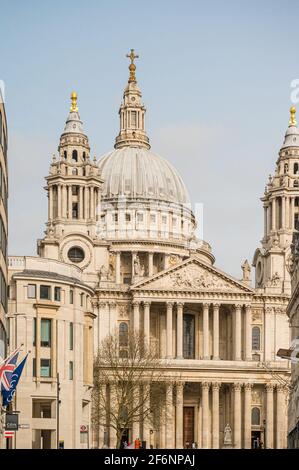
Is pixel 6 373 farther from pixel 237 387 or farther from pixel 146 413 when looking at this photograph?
pixel 237 387

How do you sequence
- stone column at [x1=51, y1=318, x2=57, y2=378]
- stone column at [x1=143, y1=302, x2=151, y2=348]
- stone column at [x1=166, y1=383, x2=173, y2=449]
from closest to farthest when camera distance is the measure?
stone column at [x1=51, y1=318, x2=57, y2=378] < stone column at [x1=166, y1=383, x2=173, y2=449] < stone column at [x1=143, y1=302, x2=151, y2=348]

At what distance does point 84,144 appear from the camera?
17375 cm

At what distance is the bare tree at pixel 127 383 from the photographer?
132 m

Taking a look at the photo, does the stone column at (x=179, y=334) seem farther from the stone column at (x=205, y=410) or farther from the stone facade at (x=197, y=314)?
the stone column at (x=205, y=410)

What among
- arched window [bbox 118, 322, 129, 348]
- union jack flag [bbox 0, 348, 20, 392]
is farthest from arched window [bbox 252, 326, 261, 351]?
union jack flag [bbox 0, 348, 20, 392]

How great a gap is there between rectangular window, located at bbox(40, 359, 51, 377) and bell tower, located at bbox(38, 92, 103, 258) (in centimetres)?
6143

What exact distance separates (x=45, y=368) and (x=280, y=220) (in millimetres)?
75526

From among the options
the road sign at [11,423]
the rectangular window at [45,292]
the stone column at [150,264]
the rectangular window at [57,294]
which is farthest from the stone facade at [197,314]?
the road sign at [11,423]

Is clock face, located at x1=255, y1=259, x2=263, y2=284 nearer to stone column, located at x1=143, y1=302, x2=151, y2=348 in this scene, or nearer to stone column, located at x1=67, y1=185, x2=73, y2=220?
stone column, located at x1=143, y1=302, x2=151, y2=348

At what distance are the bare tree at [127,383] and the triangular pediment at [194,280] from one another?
34.4 feet

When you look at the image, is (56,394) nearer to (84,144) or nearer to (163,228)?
(84,144)

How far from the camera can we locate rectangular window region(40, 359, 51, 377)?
4070 inches

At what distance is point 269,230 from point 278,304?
521 inches
